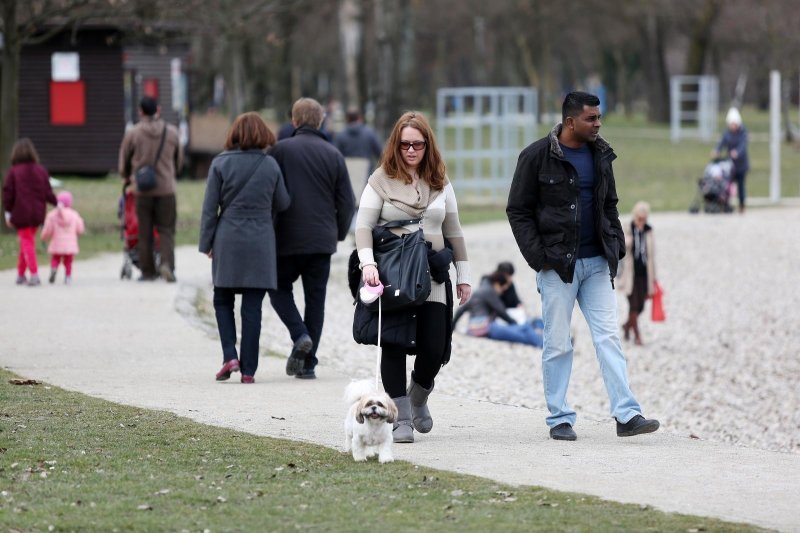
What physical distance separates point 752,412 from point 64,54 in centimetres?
2364

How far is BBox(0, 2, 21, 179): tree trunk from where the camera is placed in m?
23.1

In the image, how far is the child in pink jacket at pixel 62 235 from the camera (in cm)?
1708

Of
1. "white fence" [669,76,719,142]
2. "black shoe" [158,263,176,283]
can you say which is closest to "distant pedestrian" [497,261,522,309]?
"black shoe" [158,263,176,283]

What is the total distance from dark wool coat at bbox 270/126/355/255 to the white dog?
318 cm

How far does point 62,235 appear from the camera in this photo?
17.1m

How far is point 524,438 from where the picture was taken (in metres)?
8.76

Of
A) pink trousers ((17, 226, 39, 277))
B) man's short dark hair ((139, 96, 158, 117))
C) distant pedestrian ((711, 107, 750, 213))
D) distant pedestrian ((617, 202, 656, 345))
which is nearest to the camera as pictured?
man's short dark hair ((139, 96, 158, 117))

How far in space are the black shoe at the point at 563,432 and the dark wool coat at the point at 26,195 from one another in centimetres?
971

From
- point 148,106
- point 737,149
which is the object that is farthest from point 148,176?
point 737,149

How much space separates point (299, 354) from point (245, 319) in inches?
20.4

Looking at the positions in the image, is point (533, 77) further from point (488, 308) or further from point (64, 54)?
point (488, 308)

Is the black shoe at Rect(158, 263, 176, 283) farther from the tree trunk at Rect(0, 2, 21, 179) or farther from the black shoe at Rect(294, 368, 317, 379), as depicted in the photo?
the tree trunk at Rect(0, 2, 21, 179)

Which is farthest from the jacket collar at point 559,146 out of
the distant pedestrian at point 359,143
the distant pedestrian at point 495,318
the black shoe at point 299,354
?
the distant pedestrian at point 359,143

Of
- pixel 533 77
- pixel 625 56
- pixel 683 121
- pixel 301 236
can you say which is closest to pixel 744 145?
pixel 301 236
